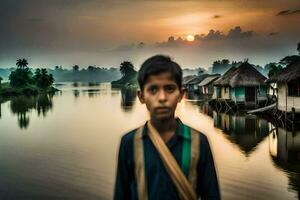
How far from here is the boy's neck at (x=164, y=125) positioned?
228 cm

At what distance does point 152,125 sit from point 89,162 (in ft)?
45.6

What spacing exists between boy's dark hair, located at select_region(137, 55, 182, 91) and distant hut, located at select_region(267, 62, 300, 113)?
920 inches

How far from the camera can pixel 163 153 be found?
217cm

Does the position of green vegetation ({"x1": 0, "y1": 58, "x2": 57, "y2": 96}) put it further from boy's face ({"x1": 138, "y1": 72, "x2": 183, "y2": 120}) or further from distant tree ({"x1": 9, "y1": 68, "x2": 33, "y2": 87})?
boy's face ({"x1": 138, "y1": 72, "x2": 183, "y2": 120})

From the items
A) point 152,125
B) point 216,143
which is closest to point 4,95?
point 216,143

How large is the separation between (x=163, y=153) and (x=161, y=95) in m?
0.33

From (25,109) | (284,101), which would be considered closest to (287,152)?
(284,101)

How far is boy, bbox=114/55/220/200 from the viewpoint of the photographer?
7.14 ft

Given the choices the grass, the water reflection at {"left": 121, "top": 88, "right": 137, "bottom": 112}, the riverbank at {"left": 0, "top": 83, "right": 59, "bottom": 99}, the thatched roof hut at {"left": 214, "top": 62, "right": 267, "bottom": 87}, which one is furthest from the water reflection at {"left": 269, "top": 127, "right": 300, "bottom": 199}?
the grass

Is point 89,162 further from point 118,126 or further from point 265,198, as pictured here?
point 118,126

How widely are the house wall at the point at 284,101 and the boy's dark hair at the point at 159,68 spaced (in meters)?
23.8

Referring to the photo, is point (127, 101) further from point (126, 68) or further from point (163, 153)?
point (126, 68)

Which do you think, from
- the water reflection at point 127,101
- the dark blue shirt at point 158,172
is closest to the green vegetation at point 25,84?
the water reflection at point 127,101

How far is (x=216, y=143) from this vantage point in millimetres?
19969
